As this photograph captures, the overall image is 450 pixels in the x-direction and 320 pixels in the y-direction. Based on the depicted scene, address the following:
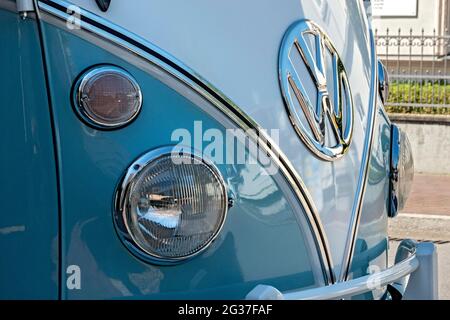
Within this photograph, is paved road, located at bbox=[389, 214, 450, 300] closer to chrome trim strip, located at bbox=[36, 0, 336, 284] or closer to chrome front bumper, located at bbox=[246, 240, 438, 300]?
chrome front bumper, located at bbox=[246, 240, 438, 300]

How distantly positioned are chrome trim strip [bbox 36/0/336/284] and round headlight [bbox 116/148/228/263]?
0.58 ft

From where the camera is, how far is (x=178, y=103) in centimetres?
186

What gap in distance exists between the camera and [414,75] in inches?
344

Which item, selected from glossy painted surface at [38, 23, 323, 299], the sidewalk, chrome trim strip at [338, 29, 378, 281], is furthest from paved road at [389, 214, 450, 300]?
glossy painted surface at [38, 23, 323, 299]

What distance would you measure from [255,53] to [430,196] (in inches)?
240

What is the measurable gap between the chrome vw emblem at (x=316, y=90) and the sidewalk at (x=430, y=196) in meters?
4.87

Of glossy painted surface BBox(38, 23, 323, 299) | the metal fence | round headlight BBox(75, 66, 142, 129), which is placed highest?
the metal fence

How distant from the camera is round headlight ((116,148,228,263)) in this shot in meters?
1.78

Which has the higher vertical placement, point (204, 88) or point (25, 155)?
point (204, 88)

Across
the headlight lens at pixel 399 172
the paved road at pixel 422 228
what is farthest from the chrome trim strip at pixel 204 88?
the paved road at pixel 422 228

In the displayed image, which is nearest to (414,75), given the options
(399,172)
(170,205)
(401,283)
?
(399,172)

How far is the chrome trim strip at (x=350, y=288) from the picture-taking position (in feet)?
5.87

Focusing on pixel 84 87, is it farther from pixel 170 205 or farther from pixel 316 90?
pixel 316 90

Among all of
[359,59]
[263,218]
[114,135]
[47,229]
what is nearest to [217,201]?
[263,218]
